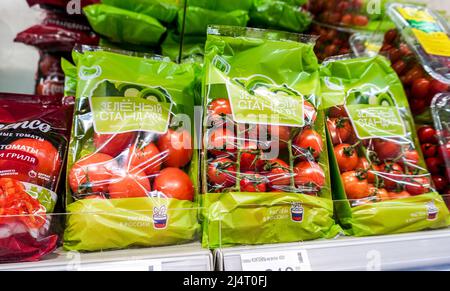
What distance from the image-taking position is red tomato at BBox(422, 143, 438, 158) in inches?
45.3

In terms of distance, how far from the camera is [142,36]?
127 centimetres

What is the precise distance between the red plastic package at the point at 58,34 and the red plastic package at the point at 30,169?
322mm

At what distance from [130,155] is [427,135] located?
2.96ft

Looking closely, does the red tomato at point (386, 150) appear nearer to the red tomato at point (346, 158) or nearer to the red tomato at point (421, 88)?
the red tomato at point (346, 158)

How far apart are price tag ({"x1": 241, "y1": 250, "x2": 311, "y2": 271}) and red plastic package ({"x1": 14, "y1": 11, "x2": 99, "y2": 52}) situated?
987 mm

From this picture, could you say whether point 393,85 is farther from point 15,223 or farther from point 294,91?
point 15,223

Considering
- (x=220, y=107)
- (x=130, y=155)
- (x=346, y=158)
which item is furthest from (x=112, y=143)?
(x=346, y=158)

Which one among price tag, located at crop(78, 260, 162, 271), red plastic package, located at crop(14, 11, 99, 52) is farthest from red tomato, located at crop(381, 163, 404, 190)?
red plastic package, located at crop(14, 11, 99, 52)

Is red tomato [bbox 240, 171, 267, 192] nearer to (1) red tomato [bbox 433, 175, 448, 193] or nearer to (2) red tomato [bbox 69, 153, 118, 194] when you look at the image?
(2) red tomato [bbox 69, 153, 118, 194]

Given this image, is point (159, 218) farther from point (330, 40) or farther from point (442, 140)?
point (330, 40)

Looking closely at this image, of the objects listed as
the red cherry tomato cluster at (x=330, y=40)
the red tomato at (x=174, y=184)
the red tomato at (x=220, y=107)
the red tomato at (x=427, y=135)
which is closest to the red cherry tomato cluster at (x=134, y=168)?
the red tomato at (x=174, y=184)

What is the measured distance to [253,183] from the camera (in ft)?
2.89

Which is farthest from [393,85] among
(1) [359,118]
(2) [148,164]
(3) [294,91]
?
(2) [148,164]

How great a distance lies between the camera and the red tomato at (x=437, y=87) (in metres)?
1.23
